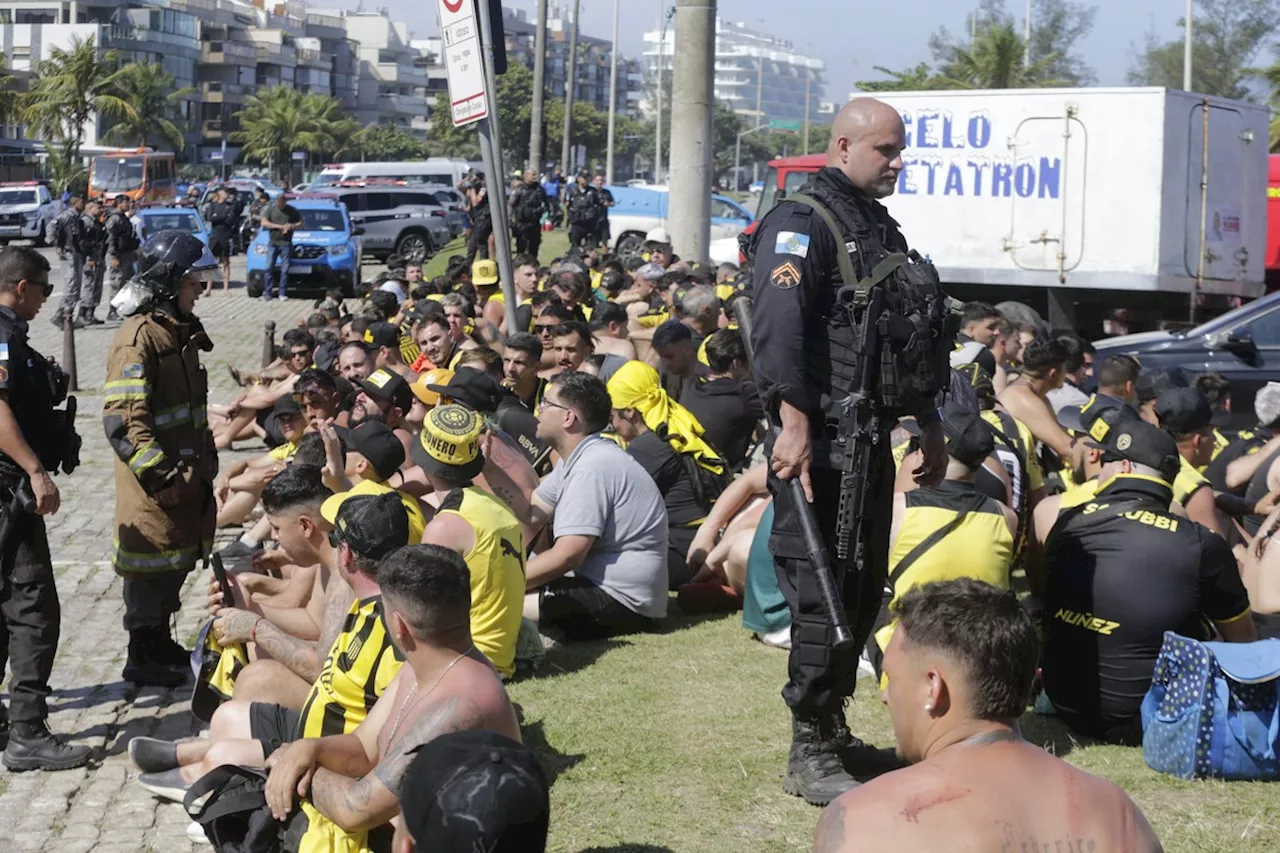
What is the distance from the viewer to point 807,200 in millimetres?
4949

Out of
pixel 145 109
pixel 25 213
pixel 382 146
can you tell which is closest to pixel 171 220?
pixel 25 213

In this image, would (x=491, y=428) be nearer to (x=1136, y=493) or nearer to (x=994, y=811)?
(x=1136, y=493)

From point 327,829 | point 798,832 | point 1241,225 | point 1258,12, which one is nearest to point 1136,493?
point 798,832

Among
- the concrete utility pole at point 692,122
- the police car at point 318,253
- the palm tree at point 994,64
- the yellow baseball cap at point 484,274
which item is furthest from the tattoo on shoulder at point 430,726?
the palm tree at point 994,64

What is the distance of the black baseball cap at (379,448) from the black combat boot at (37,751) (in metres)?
1.62

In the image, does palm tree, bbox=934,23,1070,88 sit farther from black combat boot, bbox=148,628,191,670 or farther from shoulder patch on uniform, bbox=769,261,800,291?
shoulder patch on uniform, bbox=769,261,800,291

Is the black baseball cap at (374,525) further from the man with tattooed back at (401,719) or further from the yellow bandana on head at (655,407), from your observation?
the yellow bandana on head at (655,407)

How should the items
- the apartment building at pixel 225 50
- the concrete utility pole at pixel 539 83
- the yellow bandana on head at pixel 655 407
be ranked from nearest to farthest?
1. the yellow bandana on head at pixel 655 407
2. the concrete utility pole at pixel 539 83
3. the apartment building at pixel 225 50

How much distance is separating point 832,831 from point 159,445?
496 centimetres

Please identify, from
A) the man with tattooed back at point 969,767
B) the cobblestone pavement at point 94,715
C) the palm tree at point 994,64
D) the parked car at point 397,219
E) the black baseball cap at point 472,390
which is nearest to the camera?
the man with tattooed back at point 969,767

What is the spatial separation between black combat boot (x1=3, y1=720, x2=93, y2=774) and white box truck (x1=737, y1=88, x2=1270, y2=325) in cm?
1286

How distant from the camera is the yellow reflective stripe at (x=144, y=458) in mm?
6883

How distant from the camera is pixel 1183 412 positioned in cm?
755

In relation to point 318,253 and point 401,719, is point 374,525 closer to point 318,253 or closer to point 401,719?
point 401,719
